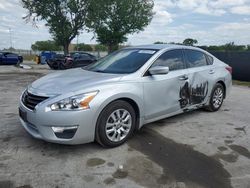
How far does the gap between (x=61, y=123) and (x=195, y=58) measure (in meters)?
3.24

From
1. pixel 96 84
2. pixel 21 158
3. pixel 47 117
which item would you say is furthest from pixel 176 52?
pixel 21 158

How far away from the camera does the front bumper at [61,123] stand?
344 cm

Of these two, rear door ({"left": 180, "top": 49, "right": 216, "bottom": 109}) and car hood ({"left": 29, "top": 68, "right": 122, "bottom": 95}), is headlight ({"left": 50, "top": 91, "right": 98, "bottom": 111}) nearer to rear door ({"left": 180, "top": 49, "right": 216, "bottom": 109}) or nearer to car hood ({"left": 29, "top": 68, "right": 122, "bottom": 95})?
car hood ({"left": 29, "top": 68, "right": 122, "bottom": 95})

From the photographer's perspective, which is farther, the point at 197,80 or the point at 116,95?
the point at 197,80

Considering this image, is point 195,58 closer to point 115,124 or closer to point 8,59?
point 115,124

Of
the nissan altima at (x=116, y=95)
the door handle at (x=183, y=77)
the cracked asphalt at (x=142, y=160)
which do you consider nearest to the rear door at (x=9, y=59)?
the cracked asphalt at (x=142, y=160)

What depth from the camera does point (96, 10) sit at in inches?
1092

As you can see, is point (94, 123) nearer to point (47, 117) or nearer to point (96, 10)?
point (47, 117)

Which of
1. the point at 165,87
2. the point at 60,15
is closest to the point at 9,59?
the point at 60,15

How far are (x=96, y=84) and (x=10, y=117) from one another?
2633 millimetres

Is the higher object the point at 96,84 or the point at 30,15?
the point at 30,15

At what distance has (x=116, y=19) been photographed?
96.5 feet

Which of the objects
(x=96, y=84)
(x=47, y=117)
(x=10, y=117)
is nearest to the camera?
(x=47, y=117)

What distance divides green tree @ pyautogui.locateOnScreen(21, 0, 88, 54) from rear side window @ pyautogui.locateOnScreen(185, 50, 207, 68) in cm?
2417
